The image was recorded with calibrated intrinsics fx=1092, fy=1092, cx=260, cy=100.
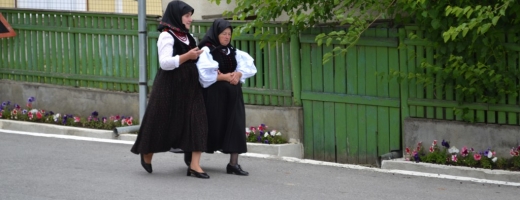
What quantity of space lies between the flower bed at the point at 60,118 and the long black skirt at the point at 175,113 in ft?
11.6

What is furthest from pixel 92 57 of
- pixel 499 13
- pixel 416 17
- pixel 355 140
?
pixel 499 13

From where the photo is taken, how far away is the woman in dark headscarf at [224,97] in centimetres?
A: 1058

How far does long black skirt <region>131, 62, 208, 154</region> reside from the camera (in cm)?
1044

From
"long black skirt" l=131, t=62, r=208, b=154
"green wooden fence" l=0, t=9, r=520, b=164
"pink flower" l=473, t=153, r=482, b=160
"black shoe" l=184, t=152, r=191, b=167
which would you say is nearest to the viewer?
"long black skirt" l=131, t=62, r=208, b=154

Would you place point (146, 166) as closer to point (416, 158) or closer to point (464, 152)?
point (416, 158)

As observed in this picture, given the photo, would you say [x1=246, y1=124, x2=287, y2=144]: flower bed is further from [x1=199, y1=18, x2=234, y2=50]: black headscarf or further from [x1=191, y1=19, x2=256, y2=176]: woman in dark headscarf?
[x1=199, y1=18, x2=234, y2=50]: black headscarf

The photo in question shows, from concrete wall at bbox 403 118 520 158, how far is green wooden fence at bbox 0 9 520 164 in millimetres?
95

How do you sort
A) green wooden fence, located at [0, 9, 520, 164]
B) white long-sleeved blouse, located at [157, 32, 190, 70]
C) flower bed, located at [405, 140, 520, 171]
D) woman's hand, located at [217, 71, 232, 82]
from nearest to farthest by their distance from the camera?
white long-sleeved blouse, located at [157, 32, 190, 70] < woman's hand, located at [217, 71, 232, 82] < flower bed, located at [405, 140, 520, 171] < green wooden fence, located at [0, 9, 520, 164]

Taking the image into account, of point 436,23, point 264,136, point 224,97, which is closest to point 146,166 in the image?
point 224,97

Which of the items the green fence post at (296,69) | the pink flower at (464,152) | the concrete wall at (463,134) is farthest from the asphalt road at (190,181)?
the green fence post at (296,69)

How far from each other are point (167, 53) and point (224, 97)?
2.57ft

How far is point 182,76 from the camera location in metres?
10.4

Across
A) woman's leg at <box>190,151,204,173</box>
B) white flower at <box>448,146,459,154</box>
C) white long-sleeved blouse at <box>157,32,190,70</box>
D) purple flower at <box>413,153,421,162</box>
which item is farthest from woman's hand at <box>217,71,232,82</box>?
white flower at <box>448,146,459,154</box>

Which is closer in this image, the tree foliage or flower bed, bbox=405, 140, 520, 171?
the tree foliage
